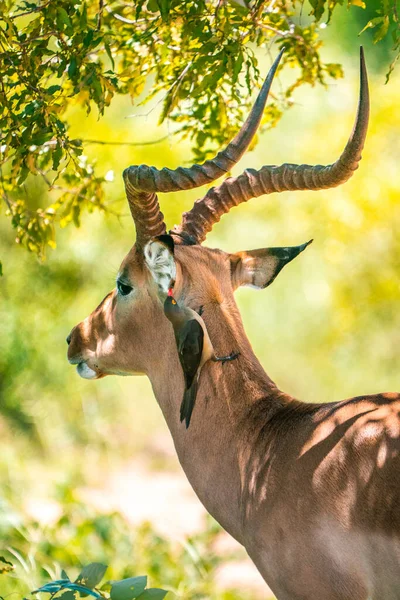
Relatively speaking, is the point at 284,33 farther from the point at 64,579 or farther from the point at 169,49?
the point at 64,579

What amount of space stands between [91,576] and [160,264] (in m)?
1.15

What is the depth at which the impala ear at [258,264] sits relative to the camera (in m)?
3.85

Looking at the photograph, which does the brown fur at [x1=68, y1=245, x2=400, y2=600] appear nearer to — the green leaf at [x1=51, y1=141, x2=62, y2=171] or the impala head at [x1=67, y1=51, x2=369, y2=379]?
the impala head at [x1=67, y1=51, x2=369, y2=379]

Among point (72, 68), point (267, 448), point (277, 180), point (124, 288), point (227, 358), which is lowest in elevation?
point (267, 448)

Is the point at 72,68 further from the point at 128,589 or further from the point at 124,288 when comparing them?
the point at 128,589

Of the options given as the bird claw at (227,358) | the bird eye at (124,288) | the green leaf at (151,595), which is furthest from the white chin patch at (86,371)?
the green leaf at (151,595)

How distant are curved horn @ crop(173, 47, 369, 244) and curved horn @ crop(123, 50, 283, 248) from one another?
1.06 ft

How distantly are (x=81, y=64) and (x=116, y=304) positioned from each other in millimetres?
986

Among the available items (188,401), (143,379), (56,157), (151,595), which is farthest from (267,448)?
(143,379)

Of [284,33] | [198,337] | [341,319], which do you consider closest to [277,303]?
[341,319]

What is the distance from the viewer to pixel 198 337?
322 cm

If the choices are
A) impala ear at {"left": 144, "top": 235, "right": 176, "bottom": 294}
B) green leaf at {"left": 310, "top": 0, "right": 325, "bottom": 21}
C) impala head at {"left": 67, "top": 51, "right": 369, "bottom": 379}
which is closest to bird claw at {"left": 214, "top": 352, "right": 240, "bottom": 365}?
impala head at {"left": 67, "top": 51, "right": 369, "bottom": 379}

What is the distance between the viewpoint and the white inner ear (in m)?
3.29

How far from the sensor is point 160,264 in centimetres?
333
